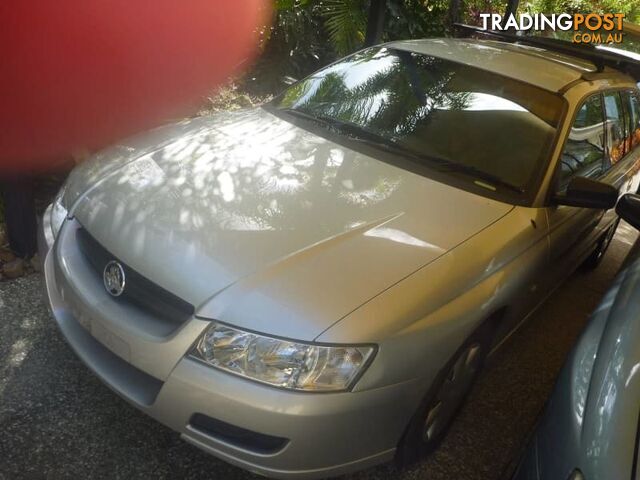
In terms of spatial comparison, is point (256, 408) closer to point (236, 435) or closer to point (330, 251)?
point (236, 435)

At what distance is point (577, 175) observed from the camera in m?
3.01

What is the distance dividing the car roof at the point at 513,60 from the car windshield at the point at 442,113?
0.22 feet

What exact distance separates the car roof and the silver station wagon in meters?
0.02

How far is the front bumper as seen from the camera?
179 centimetres

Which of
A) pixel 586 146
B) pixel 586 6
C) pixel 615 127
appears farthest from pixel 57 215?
pixel 586 6

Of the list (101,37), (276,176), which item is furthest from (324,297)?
(101,37)

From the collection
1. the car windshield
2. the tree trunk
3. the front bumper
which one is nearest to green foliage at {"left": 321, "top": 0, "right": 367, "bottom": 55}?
the tree trunk

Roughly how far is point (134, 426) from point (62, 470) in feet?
0.96

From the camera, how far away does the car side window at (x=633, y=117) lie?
4050mm

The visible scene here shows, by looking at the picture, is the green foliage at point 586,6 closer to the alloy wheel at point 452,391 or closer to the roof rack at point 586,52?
the roof rack at point 586,52

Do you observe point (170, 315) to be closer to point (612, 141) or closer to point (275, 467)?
point (275, 467)

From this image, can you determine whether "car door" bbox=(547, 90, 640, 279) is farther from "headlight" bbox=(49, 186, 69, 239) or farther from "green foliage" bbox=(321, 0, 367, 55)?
"green foliage" bbox=(321, 0, 367, 55)

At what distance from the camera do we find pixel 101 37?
372 cm

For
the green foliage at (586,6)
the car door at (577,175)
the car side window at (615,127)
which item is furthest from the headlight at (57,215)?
the green foliage at (586,6)
